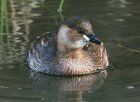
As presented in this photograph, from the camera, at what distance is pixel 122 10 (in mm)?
15430

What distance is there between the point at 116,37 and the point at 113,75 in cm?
209

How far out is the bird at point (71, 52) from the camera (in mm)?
11547

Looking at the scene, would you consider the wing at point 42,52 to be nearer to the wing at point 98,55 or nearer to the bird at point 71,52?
the bird at point 71,52

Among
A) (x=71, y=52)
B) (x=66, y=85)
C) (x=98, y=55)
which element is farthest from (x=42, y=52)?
(x=66, y=85)

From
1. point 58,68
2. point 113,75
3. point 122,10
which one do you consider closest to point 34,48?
point 58,68

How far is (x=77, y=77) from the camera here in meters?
11.6

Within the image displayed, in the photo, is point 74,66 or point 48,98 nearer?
point 48,98

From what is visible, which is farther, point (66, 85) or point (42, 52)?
point (42, 52)

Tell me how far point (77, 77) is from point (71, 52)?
0.44 metres

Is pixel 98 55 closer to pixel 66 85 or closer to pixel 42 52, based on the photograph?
pixel 42 52

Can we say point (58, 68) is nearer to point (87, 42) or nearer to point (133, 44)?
point (87, 42)

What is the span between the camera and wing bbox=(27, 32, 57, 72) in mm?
12016

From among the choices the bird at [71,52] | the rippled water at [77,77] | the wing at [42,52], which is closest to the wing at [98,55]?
the bird at [71,52]

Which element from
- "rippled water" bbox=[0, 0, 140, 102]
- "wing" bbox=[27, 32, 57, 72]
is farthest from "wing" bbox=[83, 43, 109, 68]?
"wing" bbox=[27, 32, 57, 72]
